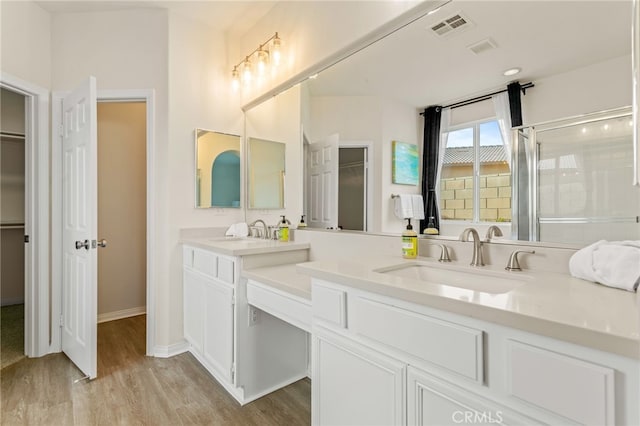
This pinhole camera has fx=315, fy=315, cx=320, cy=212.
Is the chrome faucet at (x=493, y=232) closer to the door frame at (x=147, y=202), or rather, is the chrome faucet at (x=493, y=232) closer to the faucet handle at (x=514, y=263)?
the faucet handle at (x=514, y=263)

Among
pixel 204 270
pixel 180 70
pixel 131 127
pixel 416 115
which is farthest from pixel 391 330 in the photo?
pixel 131 127

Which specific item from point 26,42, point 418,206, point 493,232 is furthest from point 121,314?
point 493,232

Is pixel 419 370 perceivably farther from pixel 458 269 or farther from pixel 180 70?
pixel 180 70

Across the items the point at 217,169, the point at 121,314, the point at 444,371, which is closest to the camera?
the point at 444,371

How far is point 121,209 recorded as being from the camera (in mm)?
3332

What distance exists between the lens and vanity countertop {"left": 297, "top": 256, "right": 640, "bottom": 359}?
0.60m

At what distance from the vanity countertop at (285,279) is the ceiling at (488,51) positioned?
3.35 ft

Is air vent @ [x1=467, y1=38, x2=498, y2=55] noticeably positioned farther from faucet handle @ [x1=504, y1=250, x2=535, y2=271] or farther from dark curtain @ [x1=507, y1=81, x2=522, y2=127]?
faucet handle @ [x1=504, y1=250, x2=535, y2=271]

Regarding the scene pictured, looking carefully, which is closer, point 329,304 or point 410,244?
point 329,304

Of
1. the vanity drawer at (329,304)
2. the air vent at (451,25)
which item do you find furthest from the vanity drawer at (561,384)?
the air vent at (451,25)

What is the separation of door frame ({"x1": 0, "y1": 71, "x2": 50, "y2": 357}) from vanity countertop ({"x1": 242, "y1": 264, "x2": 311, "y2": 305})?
1824 millimetres

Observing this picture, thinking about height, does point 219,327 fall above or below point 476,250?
below

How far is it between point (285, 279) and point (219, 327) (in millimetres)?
674

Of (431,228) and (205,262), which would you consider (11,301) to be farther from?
(431,228)
